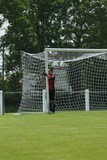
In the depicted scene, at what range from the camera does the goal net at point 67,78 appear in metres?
23.3

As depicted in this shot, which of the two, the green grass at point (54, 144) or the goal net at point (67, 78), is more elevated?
the goal net at point (67, 78)

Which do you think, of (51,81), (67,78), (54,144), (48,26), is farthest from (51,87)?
(48,26)

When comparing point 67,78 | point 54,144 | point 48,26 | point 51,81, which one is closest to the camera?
point 54,144

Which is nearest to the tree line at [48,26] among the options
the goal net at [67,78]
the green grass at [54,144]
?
the goal net at [67,78]

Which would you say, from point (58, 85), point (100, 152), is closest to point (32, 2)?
point (58, 85)

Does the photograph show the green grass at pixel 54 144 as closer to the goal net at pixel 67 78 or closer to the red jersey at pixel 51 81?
the red jersey at pixel 51 81

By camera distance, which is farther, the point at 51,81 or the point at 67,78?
the point at 67,78

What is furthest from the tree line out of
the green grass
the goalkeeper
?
the green grass

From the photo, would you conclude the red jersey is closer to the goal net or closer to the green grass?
the goal net

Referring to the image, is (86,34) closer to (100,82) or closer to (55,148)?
(100,82)

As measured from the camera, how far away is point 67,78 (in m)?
25.8

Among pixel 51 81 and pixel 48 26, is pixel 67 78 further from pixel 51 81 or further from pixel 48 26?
pixel 48 26

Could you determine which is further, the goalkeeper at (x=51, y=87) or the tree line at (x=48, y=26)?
the tree line at (x=48, y=26)

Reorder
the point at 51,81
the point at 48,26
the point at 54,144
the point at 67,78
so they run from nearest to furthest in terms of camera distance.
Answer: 1. the point at 54,144
2. the point at 51,81
3. the point at 67,78
4. the point at 48,26
